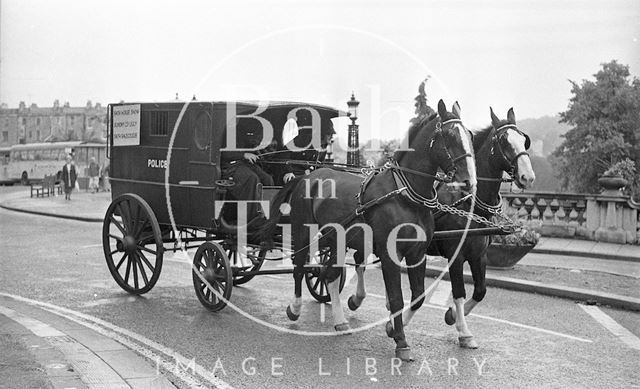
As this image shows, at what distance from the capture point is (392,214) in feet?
24.6

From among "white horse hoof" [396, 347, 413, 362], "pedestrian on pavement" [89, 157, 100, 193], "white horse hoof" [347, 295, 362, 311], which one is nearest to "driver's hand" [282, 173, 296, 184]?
"white horse hoof" [347, 295, 362, 311]

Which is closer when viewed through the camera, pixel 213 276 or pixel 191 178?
pixel 213 276

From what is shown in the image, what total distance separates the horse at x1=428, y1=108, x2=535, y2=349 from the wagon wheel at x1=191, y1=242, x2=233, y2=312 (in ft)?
8.76

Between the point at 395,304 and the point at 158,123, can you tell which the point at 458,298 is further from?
the point at 158,123

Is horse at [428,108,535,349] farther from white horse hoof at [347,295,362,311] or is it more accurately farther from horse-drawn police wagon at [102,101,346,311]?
horse-drawn police wagon at [102,101,346,311]

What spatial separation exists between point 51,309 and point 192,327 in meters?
2.19

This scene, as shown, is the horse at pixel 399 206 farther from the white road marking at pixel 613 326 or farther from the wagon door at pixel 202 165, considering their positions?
the white road marking at pixel 613 326

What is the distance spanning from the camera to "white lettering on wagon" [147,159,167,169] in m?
10.2

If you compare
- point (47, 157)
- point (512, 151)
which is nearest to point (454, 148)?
point (512, 151)

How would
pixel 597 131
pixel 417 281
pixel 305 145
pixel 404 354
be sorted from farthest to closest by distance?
pixel 597 131, pixel 305 145, pixel 417 281, pixel 404 354

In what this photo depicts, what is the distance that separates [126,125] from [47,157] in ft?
156

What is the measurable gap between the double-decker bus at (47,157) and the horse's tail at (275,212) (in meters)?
47.0

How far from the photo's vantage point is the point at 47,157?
54.5 meters

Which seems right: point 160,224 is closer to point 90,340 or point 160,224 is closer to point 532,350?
point 90,340
